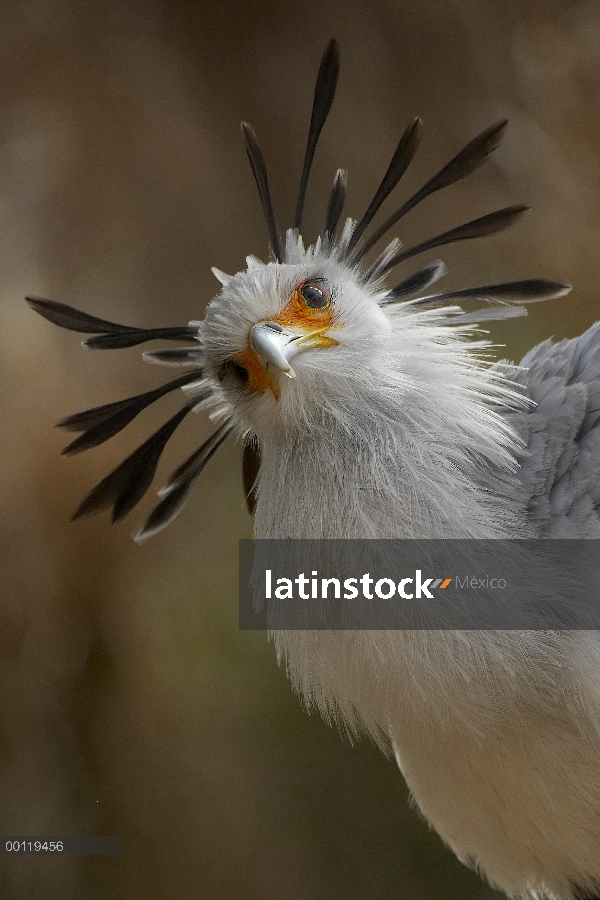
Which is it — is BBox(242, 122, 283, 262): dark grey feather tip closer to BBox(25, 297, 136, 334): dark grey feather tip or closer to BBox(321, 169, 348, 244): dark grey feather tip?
BBox(321, 169, 348, 244): dark grey feather tip

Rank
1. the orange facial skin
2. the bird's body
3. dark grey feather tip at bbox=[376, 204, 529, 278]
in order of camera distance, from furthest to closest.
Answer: dark grey feather tip at bbox=[376, 204, 529, 278] → the orange facial skin → the bird's body

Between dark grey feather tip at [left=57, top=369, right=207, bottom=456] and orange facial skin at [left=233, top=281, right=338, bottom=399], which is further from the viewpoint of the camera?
dark grey feather tip at [left=57, top=369, right=207, bottom=456]

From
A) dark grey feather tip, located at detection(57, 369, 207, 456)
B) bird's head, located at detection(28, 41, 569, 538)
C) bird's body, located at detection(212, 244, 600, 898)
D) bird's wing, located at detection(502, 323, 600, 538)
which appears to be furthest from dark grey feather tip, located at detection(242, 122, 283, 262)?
bird's wing, located at detection(502, 323, 600, 538)

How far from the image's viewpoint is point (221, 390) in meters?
1.18

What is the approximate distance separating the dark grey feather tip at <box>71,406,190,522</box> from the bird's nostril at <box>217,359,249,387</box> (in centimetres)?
11

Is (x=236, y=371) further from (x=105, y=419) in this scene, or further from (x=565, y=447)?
(x=565, y=447)

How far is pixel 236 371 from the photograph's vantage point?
44.3 inches

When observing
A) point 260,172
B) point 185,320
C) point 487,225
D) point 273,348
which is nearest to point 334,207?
point 260,172

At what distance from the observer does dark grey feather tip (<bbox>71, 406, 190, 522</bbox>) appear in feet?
3.91

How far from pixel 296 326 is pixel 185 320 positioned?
31.4 inches

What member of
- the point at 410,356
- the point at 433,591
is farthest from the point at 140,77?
the point at 433,591

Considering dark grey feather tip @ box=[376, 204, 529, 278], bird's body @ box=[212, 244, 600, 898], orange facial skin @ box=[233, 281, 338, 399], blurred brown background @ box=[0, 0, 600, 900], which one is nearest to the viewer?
bird's body @ box=[212, 244, 600, 898]

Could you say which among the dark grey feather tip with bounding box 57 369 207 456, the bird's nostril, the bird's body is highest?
the bird's nostril

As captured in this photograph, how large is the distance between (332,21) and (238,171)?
380 mm
